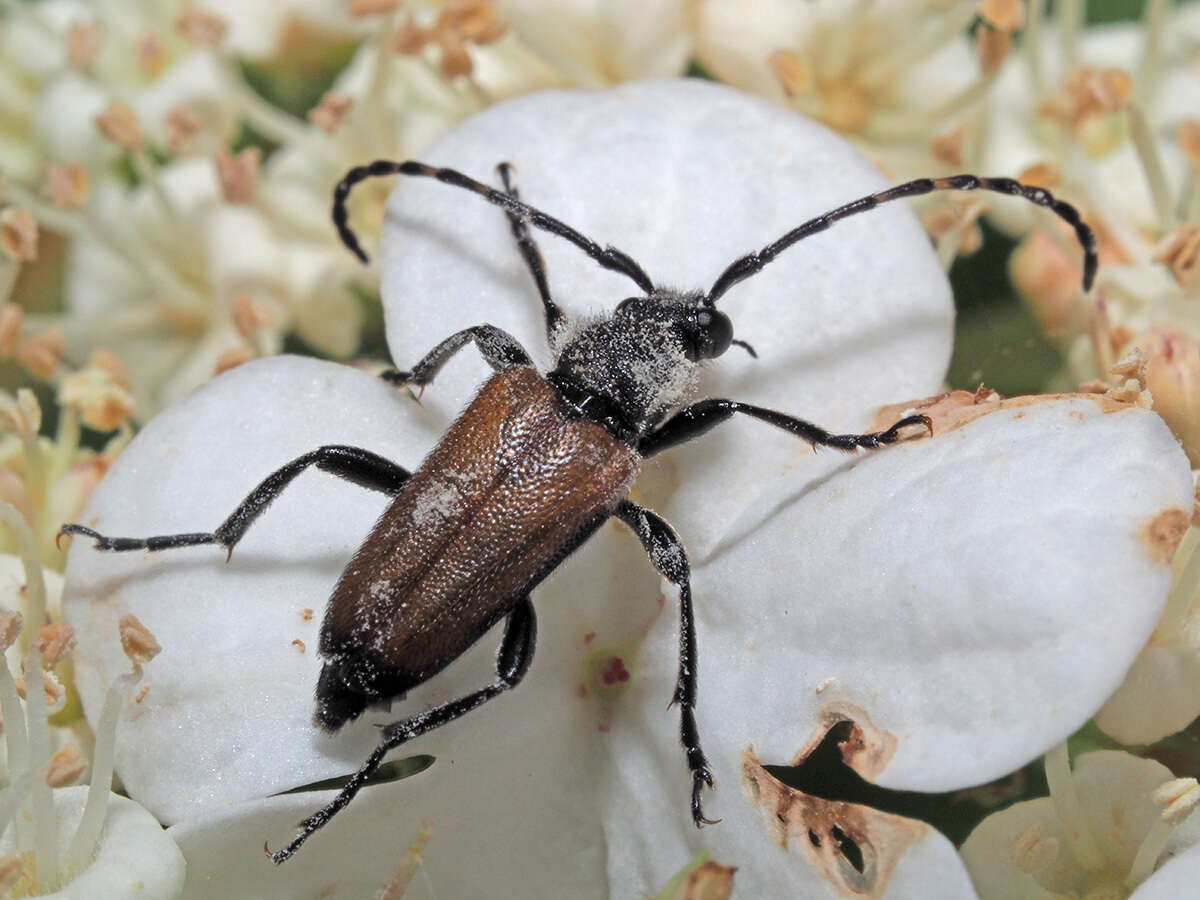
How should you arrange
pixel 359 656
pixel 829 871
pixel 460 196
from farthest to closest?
1. pixel 460 196
2. pixel 359 656
3. pixel 829 871

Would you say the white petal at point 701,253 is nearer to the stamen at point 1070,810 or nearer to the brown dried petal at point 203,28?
the stamen at point 1070,810

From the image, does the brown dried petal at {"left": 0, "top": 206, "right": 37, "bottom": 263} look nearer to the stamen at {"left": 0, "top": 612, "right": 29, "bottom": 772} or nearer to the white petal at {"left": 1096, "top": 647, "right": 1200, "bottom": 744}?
the stamen at {"left": 0, "top": 612, "right": 29, "bottom": 772}

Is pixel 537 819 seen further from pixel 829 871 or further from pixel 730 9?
pixel 730 9

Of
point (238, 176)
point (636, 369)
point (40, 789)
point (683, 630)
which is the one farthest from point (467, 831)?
point (238, 176)

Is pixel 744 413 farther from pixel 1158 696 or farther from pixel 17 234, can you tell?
pixel 17 234

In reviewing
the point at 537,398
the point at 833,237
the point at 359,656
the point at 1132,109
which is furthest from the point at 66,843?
the point at 1132,109

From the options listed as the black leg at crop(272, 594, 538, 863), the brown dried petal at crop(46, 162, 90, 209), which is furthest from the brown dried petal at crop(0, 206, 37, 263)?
the black leg at crop(272, 594, 538, 863)
